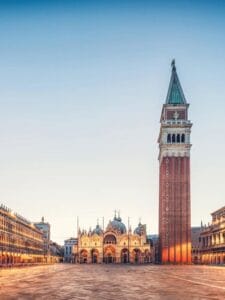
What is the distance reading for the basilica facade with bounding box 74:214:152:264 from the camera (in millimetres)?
172500

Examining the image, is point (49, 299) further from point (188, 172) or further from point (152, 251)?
point (152, 251)

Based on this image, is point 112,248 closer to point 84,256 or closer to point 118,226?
point 84,256

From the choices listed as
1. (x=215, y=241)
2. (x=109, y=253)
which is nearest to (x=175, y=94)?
(x=215, y=241)

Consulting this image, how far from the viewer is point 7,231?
109625 millimetres

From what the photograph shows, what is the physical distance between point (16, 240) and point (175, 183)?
4865cm

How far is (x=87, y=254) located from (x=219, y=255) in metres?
66.4

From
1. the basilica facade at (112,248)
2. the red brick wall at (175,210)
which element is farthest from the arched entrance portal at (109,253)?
the red brick wall at (175,210)

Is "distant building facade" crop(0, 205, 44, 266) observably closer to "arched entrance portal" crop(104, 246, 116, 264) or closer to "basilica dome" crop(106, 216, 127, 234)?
"arched entrance portal" crop(104, 246, 116, 264)

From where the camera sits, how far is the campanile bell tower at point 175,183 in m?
127

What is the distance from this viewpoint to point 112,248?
174 meters

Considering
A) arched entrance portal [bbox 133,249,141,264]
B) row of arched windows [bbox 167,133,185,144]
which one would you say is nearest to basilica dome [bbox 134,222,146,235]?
arched entrance portal [bbox 133,249,141,264]

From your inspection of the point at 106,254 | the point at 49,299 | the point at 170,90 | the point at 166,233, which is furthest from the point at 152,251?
the point at 49,299

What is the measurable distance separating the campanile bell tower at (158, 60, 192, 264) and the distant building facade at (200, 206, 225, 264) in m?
7.74

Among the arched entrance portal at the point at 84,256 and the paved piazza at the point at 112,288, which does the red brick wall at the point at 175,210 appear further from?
the paved piazza at the point at 112,288
